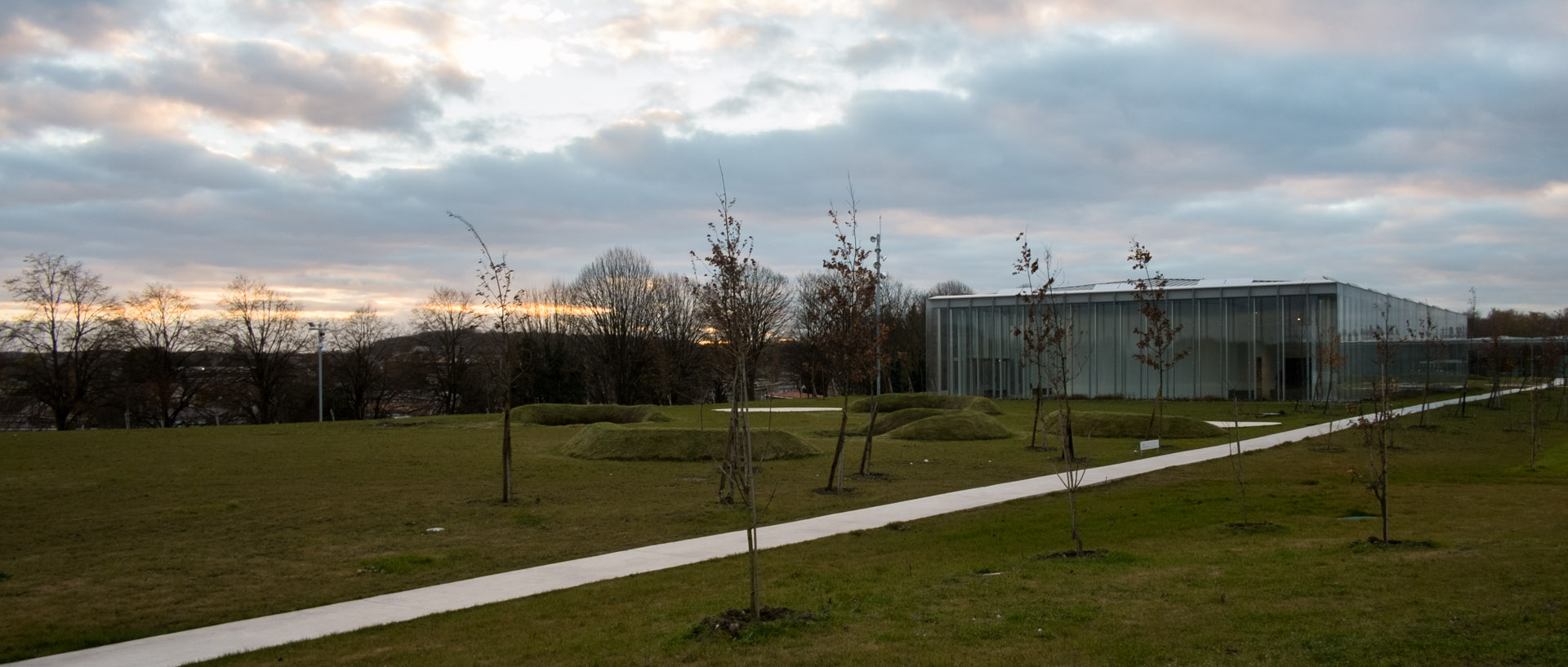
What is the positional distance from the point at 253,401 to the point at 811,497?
46918mm

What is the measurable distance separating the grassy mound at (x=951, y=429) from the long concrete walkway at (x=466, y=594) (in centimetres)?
1087

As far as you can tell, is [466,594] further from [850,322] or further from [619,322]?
[619,322]

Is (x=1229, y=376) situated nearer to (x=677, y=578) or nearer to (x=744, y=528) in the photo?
(x=744, y=528)

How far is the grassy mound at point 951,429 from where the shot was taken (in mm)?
26000

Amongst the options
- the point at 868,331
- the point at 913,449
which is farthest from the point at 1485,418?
the point at 868,331

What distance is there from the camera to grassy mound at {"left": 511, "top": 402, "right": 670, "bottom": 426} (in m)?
31.6

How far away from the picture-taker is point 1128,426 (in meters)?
27.8

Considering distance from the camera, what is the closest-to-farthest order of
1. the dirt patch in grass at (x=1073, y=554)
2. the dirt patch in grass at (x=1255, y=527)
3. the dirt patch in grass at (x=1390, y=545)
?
the dirt patch in grass at (x=1390, y=545)
the dirt patch in grass at (x=1073, y=554)
the dirt patch in grass at (x=1255, y=527)

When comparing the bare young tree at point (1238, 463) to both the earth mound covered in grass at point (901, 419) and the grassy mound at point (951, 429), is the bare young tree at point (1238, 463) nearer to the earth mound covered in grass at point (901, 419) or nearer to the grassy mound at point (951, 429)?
the grassy mound at point (951, 429)

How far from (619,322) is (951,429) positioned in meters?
37.2

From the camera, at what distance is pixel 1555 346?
152 ft

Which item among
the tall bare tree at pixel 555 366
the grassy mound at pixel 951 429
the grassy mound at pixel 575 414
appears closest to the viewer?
the grassy mound at pixel 951 429

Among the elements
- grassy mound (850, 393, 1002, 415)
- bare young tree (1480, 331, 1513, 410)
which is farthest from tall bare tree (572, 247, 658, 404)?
bare young tree (1480, 331, 1513, 410)

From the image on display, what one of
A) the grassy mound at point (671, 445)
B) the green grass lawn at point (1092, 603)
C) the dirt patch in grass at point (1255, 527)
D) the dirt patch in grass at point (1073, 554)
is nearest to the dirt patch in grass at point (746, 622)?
the green grass lawn at point (1092, 603)
